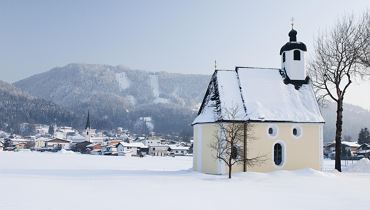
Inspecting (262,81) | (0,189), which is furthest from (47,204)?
(262,81)

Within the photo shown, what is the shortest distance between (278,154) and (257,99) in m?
4.57

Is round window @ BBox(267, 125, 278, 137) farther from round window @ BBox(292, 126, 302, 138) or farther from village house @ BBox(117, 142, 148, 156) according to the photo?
village house @ BBox(117, 142, 148, 156)

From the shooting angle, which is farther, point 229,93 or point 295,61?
point 295,61

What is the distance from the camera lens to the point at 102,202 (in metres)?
16.3

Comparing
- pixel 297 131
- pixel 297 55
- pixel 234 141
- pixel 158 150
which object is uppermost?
pixel 297 55

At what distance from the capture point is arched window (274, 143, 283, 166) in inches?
1307

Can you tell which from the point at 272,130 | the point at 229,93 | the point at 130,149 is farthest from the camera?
the point at 130,149

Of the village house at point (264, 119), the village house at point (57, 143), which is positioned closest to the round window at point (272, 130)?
the village house at point (264, 119)

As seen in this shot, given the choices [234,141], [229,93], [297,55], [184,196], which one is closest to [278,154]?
[234,141]

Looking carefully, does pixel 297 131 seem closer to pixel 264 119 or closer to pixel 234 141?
pixel 264 119

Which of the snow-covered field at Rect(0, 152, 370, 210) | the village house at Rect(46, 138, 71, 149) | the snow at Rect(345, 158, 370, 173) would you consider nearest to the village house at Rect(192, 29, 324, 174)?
the snow at Rect(345, 158, 370, 173)

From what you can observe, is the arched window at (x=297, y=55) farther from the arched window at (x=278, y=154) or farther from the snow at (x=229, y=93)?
the arched window at (x=278, y=154)

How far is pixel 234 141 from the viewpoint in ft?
104

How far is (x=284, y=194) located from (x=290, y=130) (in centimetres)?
1387
